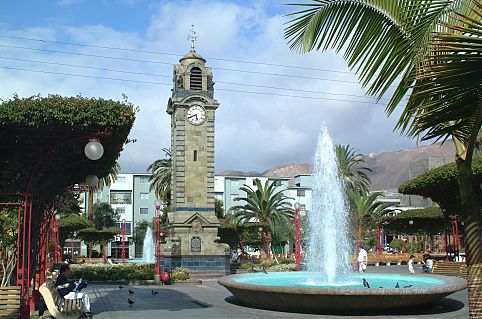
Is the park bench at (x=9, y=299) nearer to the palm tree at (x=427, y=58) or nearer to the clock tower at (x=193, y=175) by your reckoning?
the palm tree at (x=427, y=58)

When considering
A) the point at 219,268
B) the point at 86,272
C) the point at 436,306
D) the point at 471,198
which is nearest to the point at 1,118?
the point at 471,198

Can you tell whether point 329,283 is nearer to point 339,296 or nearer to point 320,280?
point 320,280

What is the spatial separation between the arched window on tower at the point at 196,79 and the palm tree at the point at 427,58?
98.8 ft

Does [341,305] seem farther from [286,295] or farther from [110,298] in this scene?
[110,298]

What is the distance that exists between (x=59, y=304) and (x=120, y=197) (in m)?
78.3

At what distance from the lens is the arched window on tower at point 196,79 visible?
3516 cm

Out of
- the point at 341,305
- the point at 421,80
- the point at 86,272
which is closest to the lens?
the point at 421,80

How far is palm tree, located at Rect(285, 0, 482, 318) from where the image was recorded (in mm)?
4188

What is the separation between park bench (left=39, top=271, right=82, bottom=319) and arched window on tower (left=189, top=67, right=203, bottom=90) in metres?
23.8

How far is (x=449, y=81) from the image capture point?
4270 millimetres

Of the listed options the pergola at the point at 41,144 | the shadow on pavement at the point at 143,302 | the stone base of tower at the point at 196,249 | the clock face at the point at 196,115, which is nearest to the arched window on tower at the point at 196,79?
the clock face at the point at 196,115

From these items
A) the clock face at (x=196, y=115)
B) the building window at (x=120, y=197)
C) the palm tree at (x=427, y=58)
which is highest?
the clock face at (x=196, y=115)

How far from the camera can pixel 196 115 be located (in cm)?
3469

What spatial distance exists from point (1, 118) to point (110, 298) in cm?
933
